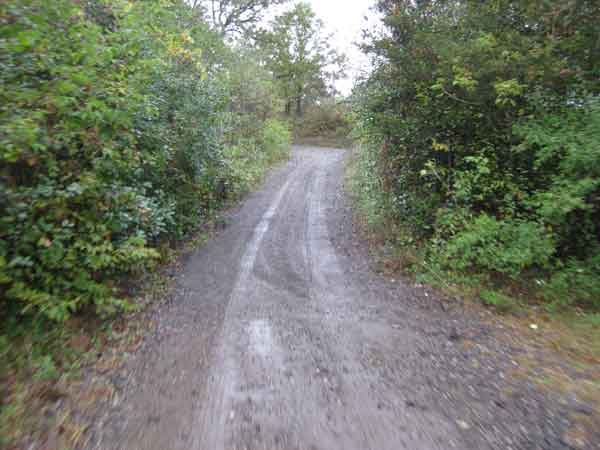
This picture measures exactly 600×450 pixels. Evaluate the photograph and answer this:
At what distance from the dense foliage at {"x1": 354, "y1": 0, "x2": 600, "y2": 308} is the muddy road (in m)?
1.62

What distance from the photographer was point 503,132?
324 inches

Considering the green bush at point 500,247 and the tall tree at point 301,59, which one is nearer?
the green bush at point 500,247

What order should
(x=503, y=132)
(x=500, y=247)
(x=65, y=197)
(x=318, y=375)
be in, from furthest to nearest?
(x=503, y=132) < (x=500, y=247) < (x=65, y=197) < (x=318, y=375)

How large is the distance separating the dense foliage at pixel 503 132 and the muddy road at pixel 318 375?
1.62 m

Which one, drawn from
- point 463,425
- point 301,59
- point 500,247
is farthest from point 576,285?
point 301,59

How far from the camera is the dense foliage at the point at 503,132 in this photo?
6.70 metres

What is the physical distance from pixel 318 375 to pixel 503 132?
6262 millimetres

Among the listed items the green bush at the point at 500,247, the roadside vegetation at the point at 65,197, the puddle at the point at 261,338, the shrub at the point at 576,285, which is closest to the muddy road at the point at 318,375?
the puddle at the point at 261,338

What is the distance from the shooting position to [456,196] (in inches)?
323

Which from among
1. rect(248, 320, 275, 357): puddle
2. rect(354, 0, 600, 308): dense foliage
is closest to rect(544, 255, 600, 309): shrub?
rect(354, 0, 600, 308): dense foliage

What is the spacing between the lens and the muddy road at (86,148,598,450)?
3516 mm

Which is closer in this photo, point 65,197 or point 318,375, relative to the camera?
point 318,375

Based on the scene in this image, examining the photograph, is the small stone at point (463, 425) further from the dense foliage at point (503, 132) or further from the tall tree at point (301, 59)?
the tall tree at point (301, 59)

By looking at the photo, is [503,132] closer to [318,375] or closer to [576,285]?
Result: [576,285]
